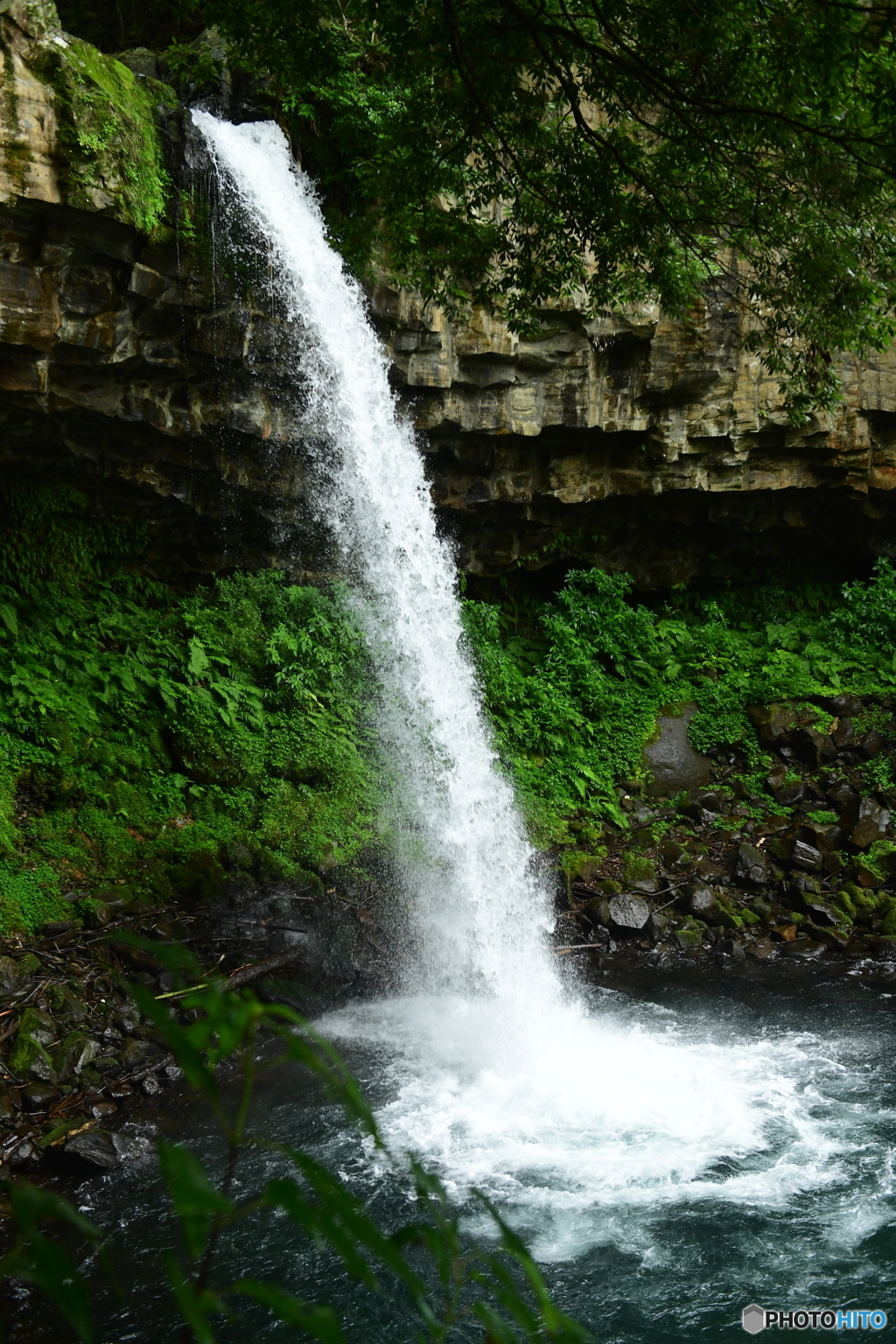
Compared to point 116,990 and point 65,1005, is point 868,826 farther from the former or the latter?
point 65,1005

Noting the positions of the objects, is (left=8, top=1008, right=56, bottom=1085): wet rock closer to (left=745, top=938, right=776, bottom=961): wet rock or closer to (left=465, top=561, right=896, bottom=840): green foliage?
(left=465, top=561, right=896, bottom=840): green foliage

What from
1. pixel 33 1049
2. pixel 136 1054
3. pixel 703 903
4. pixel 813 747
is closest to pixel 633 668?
pixel 813 747

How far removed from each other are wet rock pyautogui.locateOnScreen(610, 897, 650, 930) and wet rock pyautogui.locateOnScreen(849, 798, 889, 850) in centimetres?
249

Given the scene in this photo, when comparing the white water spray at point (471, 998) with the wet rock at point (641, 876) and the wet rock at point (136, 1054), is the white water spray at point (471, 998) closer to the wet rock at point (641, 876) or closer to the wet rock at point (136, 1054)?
the wet rock at point (641, 876)

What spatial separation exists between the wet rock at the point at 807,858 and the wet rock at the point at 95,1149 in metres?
7.14

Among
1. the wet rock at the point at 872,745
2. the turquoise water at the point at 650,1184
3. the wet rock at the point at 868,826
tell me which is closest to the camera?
the turquoise water at the point at 650,1184

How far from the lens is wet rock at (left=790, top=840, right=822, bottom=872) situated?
9984mm

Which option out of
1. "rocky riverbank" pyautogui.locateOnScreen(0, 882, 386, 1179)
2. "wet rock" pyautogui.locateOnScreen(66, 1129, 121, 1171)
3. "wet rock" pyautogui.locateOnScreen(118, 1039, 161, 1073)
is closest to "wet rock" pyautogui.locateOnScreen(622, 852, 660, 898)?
"rocky riverbank" pyautogui.locateOnScreen(0, 882, 386, 1179)

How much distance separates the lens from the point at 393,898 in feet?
29.6

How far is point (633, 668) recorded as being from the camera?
42.2ft

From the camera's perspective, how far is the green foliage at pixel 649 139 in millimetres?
4316

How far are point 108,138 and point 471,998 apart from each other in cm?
776

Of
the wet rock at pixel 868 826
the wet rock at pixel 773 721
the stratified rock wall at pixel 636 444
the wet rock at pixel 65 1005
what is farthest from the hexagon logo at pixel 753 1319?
the stratified rock wall at pixel 636 444

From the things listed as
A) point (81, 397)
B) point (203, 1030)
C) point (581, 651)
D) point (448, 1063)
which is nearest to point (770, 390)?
point (581, 651)
